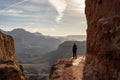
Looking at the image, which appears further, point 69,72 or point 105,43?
point 69,72

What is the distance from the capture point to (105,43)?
91.6 ft

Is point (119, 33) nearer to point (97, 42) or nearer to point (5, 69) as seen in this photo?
point (97, 42)

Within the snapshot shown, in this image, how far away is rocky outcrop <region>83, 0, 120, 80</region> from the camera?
84.2 feet

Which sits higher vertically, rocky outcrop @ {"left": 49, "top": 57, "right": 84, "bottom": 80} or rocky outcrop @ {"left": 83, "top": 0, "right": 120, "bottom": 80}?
rocky outcrop @ {"left": 83, "top": 0, "right": 120, "bottom": 80}

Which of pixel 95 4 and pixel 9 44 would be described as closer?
pixel 95 4

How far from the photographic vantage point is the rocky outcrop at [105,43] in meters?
25.7

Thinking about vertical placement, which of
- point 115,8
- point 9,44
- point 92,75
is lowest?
point 9,44

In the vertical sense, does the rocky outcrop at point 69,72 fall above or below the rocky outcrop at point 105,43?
below

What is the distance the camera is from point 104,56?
27.9 meters

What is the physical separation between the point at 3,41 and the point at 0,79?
291 feet

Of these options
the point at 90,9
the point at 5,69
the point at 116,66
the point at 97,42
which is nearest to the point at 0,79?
the point at 5,69

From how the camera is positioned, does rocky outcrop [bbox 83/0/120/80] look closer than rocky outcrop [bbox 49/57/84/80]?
Yes

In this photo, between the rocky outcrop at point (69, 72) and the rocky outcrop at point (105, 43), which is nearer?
the rocky outcrop at point (105, 43)

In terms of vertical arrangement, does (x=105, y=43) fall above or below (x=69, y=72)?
above
